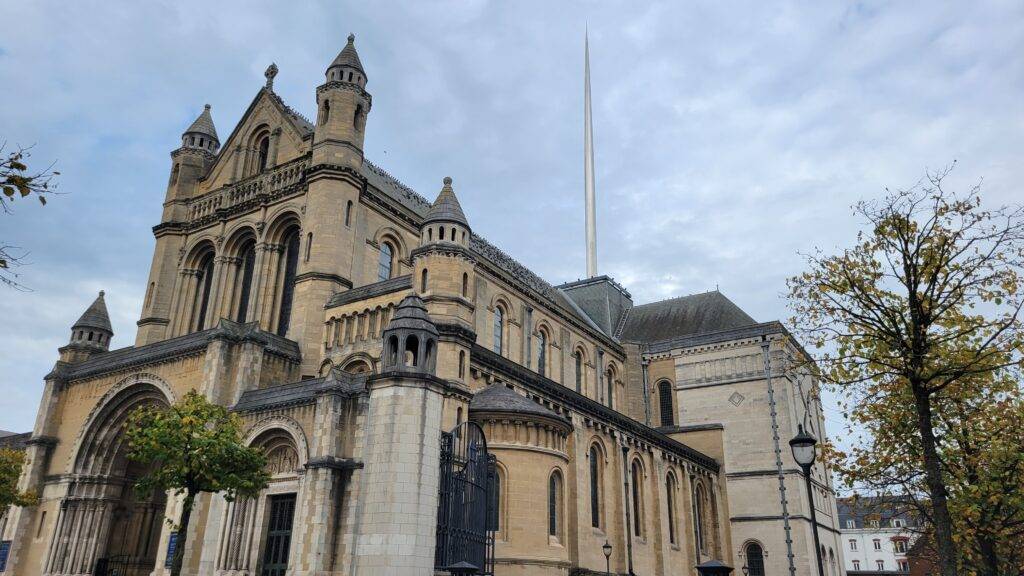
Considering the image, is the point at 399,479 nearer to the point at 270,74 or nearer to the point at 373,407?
the point at 373,407

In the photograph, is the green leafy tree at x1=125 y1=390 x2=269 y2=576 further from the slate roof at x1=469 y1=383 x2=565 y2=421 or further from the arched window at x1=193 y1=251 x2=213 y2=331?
the arched window at x1=193 y1=251 x2=213 y2=331

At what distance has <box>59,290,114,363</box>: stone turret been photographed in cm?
3419

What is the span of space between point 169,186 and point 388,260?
13382 millimetres

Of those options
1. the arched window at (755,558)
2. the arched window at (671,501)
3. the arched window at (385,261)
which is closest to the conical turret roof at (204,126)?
the arched window at (385,261)

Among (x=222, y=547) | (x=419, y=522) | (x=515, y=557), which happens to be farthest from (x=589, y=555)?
(x=222, y=547)

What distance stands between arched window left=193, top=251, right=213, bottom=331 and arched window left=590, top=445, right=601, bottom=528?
19.5 metres

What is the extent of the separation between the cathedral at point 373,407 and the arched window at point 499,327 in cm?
11

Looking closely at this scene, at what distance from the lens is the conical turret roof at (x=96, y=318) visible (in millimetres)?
34844

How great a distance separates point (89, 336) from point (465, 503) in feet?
71.2

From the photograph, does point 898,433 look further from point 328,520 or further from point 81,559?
point 81,559

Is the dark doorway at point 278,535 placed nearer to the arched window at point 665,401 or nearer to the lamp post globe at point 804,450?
the lamp post globe at point 804,450

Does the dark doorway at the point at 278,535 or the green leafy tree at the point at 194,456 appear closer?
the green leafy tree at the point at 194,456

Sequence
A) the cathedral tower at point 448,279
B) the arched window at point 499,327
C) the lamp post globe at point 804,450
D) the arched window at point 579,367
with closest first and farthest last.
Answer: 1. the lamp post globe at point 804,450
2. the cathedral tower at point 448,279
3. the arched window at point 499,327
4. the arched window at point 579,367

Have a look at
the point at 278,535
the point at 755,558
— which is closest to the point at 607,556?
the point at 278,535
